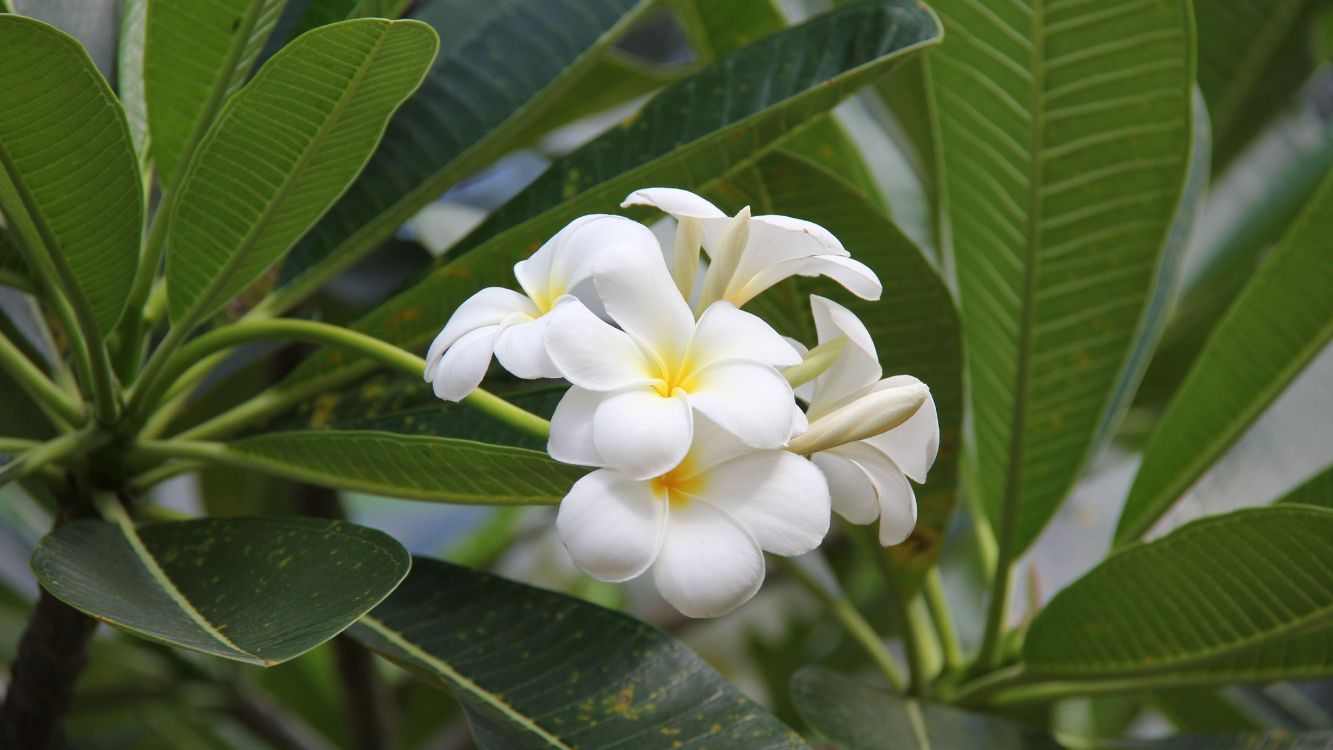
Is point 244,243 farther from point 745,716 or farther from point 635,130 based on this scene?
point 745,716

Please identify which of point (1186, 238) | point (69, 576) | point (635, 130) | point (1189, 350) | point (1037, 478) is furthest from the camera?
point (1189, 350)

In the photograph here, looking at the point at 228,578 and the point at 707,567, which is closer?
the point at 707,567

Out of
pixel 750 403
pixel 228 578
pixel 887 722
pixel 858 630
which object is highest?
pixel 750 403

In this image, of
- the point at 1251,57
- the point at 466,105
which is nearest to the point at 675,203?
the point at 466,105

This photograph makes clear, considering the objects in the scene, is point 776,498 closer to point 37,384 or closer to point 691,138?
point 691,138

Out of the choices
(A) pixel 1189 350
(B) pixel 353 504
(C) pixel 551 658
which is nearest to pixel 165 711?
(B) pixel 353 504
